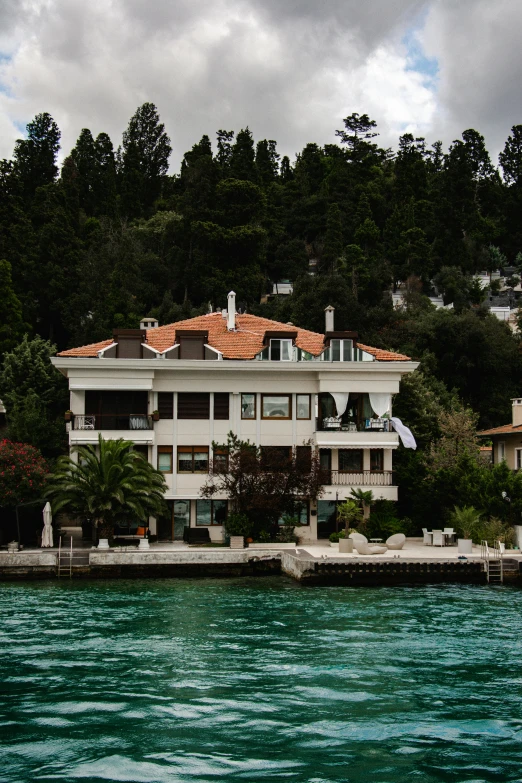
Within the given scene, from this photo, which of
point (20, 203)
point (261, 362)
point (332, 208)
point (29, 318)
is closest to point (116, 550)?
point (261, 362)

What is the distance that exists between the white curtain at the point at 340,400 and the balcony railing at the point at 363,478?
2680 mm

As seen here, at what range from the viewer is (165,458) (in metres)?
40.0

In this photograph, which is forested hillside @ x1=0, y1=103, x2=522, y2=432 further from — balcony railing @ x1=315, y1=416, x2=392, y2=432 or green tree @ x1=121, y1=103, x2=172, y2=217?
balcony railing @ x1=315, y1=416, x2=392, y2=432

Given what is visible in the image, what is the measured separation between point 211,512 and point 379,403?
28.5ft

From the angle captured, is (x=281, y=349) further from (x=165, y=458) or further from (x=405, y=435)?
(x=165, y=458)

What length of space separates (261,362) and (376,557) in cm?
1124

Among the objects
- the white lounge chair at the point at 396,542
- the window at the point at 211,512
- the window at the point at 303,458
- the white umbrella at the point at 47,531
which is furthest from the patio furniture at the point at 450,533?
the white umbrella at the point at 47,531

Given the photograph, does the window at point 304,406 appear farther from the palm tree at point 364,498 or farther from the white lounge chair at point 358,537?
the white lounge chair at point 358,537

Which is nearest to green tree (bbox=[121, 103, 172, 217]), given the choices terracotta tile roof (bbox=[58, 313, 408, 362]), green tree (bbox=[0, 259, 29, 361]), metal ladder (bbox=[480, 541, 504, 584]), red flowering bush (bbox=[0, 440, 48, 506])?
green tree (bbox=[0, 259, 29, 361])

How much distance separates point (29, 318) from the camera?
65.6 meters

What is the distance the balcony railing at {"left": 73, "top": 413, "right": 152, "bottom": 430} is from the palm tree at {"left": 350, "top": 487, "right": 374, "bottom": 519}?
30.0ft

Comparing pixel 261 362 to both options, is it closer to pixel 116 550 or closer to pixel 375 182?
pixel 116 550

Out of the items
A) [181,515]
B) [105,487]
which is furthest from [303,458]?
[105,487]

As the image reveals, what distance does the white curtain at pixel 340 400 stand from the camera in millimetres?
40312
